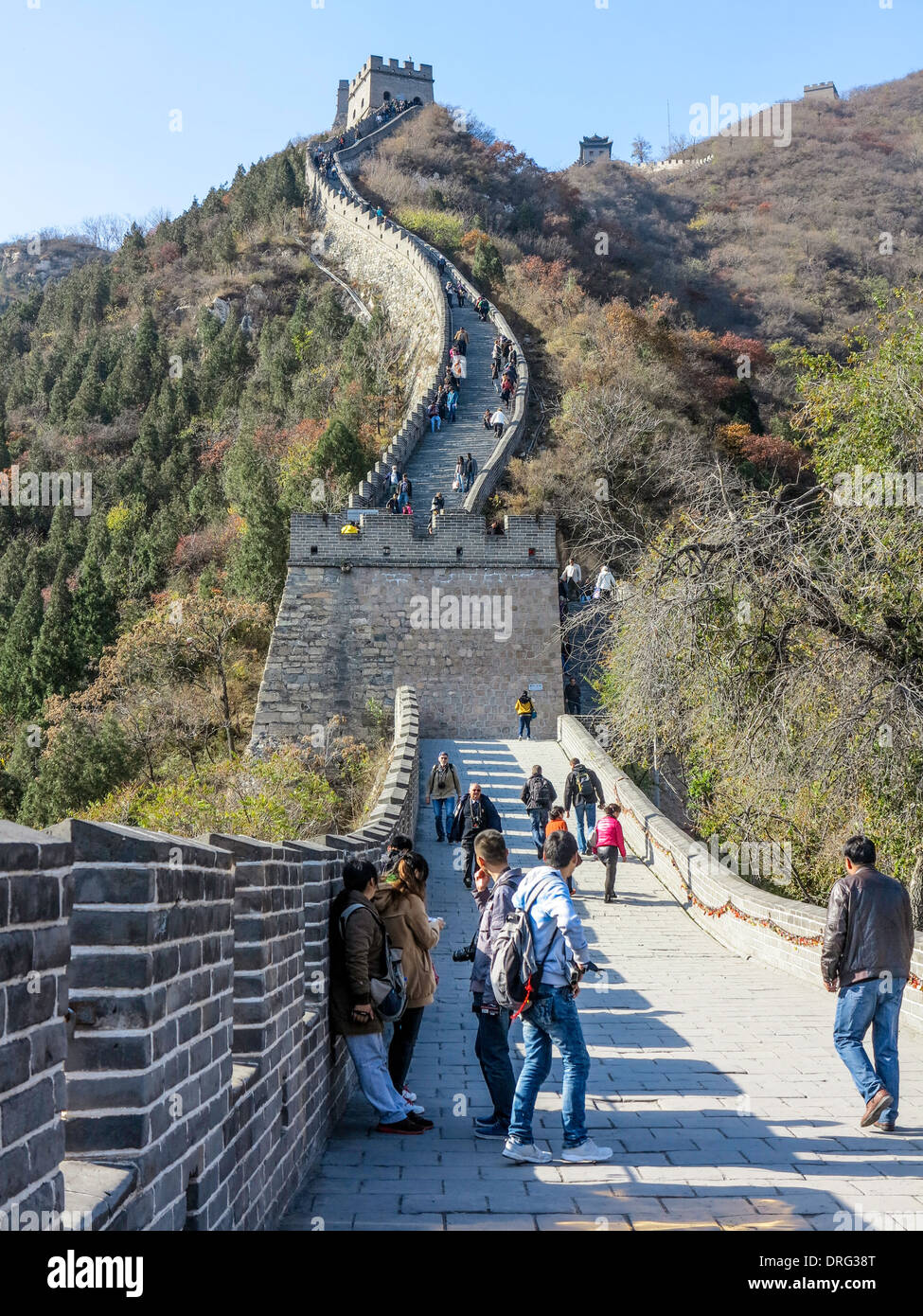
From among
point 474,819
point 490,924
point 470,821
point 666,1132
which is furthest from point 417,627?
point 666,1132

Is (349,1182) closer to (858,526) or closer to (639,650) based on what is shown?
(639,650)

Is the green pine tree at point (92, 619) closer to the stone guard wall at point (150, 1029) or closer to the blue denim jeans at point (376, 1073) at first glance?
the blue denim jeans at point (376, 1073)

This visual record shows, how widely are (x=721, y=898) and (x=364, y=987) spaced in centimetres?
776

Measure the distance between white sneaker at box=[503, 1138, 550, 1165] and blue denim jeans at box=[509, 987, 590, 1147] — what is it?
3cm

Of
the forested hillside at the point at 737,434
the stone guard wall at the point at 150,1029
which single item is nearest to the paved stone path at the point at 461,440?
the forested hillside at the point at 737,434

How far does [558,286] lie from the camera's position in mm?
47000

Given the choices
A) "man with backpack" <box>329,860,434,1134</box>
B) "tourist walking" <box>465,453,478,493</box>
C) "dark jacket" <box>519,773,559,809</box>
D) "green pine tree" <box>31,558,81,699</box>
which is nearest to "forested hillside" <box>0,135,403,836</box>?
"green pine tree" <box>31,558,81,699</box>

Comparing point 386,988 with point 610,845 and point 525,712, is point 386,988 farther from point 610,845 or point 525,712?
point 525,712

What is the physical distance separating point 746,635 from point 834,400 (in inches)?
178

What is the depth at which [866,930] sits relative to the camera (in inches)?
254

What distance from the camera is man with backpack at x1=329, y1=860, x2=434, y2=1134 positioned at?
5.97 meters

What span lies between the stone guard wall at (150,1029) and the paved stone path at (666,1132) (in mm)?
605

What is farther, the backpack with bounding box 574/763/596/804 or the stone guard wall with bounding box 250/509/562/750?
the stone guard wall with bounding box 250/509/562/750

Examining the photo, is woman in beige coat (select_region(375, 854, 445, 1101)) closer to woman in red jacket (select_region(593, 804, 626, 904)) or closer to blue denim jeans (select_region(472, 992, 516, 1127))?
blue denim jeans (select_region(472, 992, 516, 1127))
